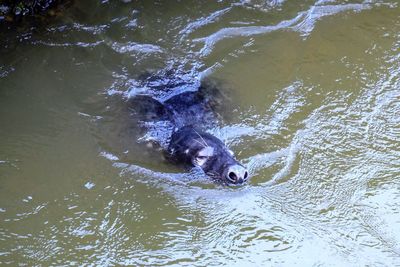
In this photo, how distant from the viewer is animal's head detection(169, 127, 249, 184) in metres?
4.65

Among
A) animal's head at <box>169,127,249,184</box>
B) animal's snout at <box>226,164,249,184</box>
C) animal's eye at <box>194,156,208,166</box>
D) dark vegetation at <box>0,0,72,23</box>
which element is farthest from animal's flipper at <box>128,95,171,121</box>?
dark vegetation at <box>0,0,72,23</box>

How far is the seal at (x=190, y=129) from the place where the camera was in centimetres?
479

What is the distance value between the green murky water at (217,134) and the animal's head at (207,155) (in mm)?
138

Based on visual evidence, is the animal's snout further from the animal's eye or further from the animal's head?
the animal's eye

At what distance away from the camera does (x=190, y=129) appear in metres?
5.32

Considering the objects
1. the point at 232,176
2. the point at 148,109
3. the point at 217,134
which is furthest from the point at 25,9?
the point at 232,176

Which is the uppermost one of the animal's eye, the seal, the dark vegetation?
the dark vegetation

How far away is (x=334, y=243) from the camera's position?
4.27 meters

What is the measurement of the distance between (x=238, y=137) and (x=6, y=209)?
2275 millimetres

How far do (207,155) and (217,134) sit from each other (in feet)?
1.60

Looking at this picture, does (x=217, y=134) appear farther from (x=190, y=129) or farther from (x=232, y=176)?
(x=232, y=176)

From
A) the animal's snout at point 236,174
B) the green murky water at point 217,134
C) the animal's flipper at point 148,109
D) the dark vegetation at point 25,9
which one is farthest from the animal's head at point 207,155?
the dark vegetation at point 25,9

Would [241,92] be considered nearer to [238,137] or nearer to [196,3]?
[238,137]

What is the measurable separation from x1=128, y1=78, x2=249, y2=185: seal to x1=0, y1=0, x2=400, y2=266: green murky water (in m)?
0.14
